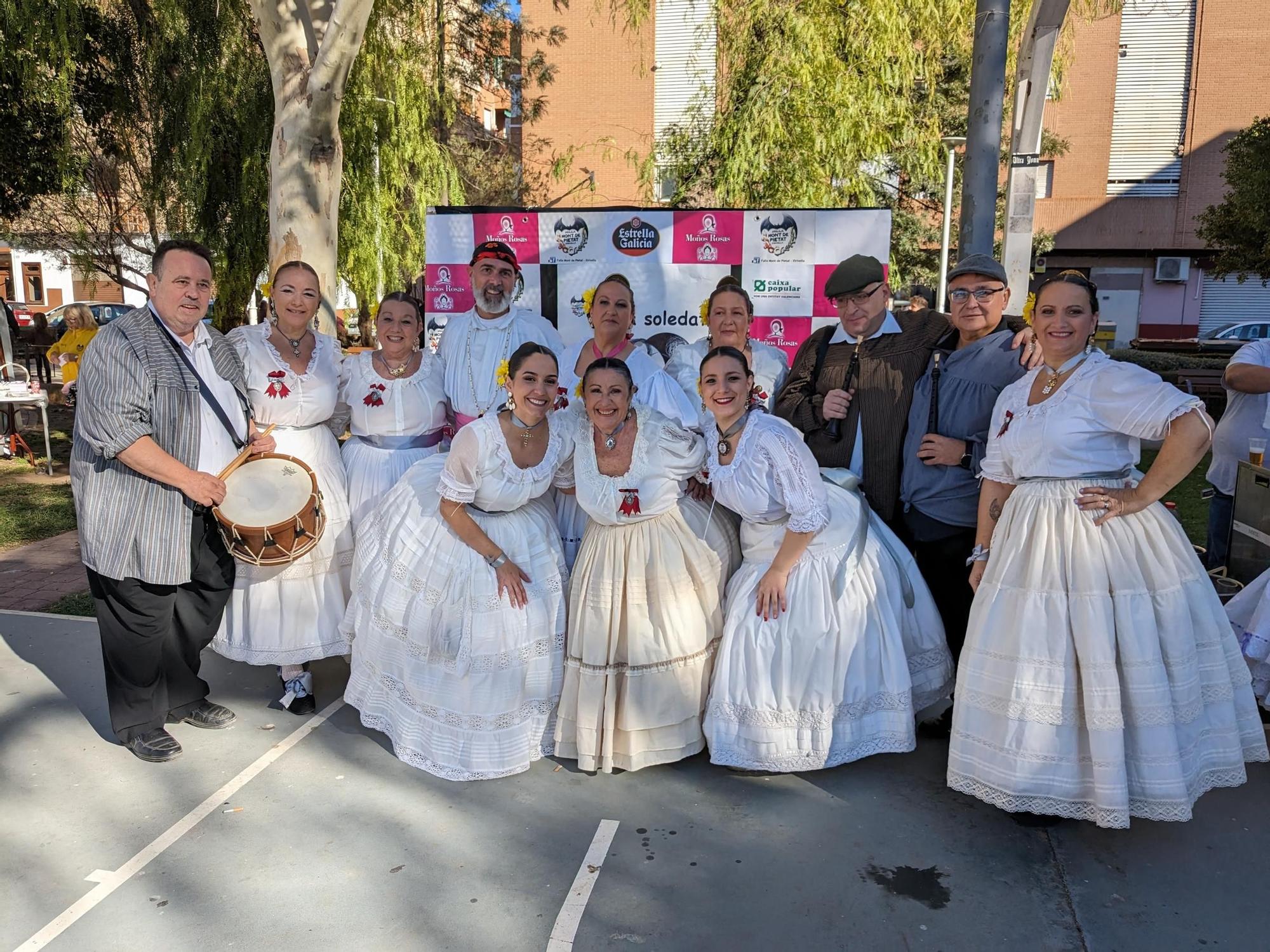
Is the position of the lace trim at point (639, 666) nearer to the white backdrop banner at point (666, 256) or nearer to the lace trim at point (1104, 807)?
the lace trim at point (1104, 807)

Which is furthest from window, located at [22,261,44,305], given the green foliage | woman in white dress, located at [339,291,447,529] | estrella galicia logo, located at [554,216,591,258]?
woman in white dress, located at [339,291,447,529]

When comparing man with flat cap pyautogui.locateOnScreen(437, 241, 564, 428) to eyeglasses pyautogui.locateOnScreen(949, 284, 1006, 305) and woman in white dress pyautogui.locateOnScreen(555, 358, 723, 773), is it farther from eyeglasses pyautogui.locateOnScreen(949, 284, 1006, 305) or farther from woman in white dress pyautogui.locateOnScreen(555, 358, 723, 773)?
eyeglasses pyautogui.locateOnScreen(949, 284, 1006, 305)

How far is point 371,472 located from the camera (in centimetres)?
454

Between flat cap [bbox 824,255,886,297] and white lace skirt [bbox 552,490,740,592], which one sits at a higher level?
flat cap [bbox 824,255,886,297]

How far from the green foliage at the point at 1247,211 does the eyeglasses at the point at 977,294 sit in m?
15.8

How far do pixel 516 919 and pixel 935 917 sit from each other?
131 cm

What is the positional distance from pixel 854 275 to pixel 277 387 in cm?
269

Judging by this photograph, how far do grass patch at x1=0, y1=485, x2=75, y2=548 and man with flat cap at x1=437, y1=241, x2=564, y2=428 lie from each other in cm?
469

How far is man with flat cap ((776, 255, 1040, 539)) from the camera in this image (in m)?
4.04

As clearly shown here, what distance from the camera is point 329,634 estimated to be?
4.35 m

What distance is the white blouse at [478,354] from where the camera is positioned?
193 inches

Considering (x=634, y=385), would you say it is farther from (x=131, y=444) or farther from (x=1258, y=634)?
(x=1258, y=634)

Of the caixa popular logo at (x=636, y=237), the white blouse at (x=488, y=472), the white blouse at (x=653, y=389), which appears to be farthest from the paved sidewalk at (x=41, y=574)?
the caixa popular logo at (x=636, y=237)

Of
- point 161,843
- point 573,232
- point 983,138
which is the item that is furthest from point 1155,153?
point 161,843
